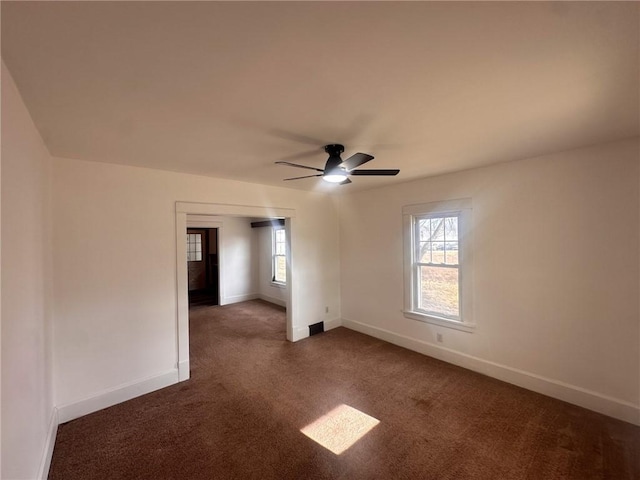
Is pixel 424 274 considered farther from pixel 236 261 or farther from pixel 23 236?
pixel 236 261

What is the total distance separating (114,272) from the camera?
9.32ft

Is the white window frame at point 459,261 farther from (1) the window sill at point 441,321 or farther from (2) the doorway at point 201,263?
(2) the doorway at point 201,263

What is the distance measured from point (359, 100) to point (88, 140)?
217 cm

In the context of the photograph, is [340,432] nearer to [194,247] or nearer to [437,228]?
[437,228]

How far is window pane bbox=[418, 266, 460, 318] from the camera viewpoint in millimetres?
3615

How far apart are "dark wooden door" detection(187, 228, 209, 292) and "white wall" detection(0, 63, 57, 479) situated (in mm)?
6067

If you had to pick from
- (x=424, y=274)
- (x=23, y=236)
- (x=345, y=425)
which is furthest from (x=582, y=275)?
(x=23, y=236)

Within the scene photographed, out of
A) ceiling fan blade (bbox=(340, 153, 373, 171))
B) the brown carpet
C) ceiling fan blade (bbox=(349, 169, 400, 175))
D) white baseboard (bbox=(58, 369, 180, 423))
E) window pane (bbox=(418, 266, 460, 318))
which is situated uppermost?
ceiling fan blade (bbox=(340, 153, 373, 171))

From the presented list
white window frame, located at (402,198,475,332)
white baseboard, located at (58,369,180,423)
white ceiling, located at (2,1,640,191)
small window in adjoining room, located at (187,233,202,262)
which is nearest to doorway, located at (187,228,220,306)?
small window in adjoining room, located at (187,233,202,262)

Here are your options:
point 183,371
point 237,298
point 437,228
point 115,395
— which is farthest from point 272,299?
point 437,228

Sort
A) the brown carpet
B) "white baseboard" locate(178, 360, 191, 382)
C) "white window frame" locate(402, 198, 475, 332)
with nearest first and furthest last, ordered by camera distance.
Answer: the brown carpet, "white baseboard" locate(178, 360, 191, 382), "white window frame" locate(402, 198, 475, 332)

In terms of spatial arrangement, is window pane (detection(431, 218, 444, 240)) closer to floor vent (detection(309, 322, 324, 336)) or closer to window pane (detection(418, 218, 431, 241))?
window pane (detection(418, 218, 431, 241))

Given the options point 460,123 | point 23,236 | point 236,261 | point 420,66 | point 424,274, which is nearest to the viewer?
point 420,66

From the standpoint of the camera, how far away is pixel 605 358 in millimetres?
2527
